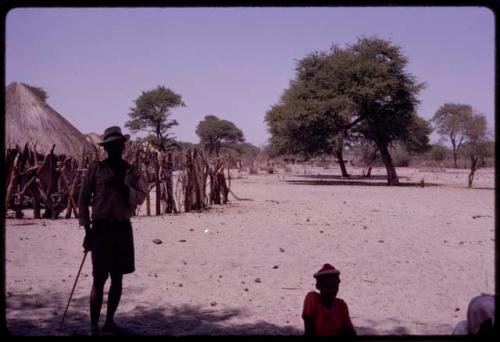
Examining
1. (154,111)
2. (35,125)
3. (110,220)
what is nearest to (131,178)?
(110,220)

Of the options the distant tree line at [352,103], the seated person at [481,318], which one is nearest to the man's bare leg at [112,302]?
the seated person at [481,318]

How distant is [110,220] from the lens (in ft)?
13.6

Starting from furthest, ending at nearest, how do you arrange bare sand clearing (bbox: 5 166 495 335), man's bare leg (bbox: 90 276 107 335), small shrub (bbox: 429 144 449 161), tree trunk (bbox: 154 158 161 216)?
1. small shrub (bbox: 429 144 449 161)
2. tree trunk (bbox: 154 158 161 216)
3. bare sand clearing (bbox: 5 166 495 335)
4. man's bare leg (bbox: 90 276 107 335)

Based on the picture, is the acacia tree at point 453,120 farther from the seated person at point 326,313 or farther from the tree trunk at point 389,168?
the seated person at point 326,313

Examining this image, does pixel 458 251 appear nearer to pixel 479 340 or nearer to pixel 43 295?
pixel 479 340

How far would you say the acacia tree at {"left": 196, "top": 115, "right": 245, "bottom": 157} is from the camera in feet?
203

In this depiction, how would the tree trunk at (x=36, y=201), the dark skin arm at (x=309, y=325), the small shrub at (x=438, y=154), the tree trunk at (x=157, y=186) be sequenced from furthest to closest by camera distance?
the small shrub at (x=438, y=154)
the tree trunk at (x=157, y=186)
the tree trunk at (x=36, y=201)
the dark skin arm at (x=309, y=325)

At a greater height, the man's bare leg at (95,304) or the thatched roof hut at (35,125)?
the thatched roof hut at (35,125)

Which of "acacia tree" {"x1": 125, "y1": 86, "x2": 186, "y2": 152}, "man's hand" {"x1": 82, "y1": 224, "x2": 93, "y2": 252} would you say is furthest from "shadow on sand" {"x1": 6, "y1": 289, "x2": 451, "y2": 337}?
"acacia tree" {"x1": 125, "y1": 86, "x2": 186, "y2": 152}

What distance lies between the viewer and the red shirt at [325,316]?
3.38 metres

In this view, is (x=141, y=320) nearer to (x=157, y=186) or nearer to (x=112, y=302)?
(x=112, y=302)

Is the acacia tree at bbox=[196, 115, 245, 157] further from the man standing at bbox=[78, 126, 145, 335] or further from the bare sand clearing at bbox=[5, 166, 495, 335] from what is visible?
the man standing at bbox=[78, 126, 145, 335]

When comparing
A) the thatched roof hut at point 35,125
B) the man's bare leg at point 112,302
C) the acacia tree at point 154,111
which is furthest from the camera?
the acacia tree at point 154,111

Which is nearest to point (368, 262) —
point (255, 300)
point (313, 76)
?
point (255, 300)
